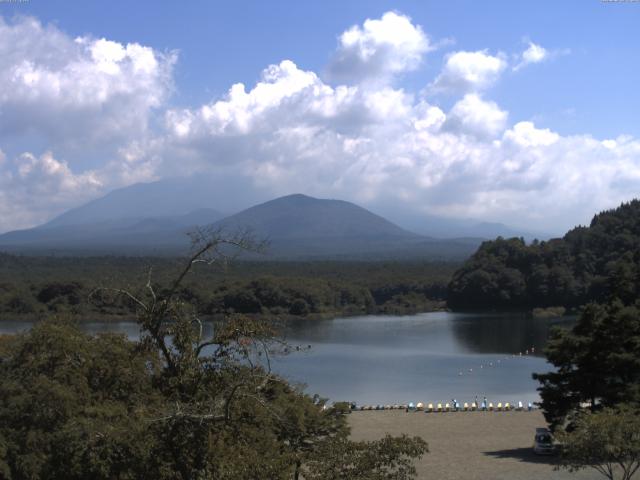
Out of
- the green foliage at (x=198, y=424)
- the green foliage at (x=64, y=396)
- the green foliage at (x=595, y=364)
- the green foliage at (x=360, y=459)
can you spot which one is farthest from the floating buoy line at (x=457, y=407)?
the green foliage at (x=360, y=459)

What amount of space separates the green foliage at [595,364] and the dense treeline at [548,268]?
40.8 metres

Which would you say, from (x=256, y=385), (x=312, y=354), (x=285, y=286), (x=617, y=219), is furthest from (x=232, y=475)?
(x=617, y=219)

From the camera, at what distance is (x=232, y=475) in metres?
5.89

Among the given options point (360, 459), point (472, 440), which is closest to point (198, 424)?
point (360, 459)

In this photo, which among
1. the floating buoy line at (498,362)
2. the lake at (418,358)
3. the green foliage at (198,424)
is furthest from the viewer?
the floating buoy line at (498,362)

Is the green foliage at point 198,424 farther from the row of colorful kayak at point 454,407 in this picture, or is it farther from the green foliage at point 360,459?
the row of colorful kayak at point 454,407

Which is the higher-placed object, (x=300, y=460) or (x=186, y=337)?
(x=186, y=337)

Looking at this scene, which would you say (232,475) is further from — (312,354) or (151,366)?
(312,354)

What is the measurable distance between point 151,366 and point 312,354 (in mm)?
26857

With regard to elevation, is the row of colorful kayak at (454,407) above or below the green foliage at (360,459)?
below

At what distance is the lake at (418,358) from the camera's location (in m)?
26.5

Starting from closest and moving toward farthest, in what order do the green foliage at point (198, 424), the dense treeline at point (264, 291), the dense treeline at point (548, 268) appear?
the green foliage at point (198, 424)
the dense treeline at point (264, 291)
the dense treeline at point (548, 268)

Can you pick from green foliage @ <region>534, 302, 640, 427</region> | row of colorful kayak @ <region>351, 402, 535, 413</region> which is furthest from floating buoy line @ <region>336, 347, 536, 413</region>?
green foliage @ <region>534, 302, 640, 427</region>

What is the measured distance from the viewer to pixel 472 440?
1688cm
